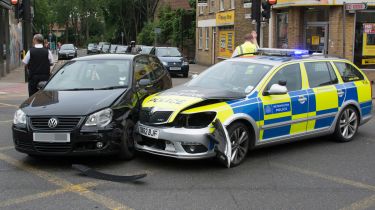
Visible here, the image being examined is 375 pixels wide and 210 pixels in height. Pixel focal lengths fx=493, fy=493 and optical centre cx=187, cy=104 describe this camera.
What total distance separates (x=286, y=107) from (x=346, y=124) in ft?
5.66

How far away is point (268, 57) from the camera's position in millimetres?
7938

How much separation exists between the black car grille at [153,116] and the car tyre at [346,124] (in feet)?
10.6

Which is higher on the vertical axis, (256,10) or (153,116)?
(256,10)

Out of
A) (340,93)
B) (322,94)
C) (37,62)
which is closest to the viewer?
(322,94)

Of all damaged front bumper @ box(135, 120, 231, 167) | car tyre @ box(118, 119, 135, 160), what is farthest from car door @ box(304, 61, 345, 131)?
car tyre @ box(118, 119, 135, 160)

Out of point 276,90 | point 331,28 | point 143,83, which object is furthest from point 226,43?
point 276,90

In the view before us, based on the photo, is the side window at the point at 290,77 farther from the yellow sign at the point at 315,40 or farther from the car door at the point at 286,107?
the yellow sign at the point at 315,40

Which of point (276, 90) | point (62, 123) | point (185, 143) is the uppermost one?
point (276, 90)

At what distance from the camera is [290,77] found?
746cm

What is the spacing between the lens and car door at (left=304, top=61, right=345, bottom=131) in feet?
24.9

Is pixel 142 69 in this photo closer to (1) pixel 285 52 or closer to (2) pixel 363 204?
(1) pixel 285 52

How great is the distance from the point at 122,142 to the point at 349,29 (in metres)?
Answer: 15.1

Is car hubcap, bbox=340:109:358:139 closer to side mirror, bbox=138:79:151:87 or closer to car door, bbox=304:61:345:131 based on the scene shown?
car door, bbox=304:61:345:131

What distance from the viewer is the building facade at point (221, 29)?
90.2 ft
